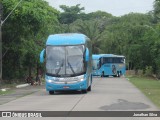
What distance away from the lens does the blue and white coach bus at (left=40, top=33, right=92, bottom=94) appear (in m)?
31.9

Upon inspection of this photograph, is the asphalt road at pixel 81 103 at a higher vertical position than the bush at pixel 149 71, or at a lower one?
higher

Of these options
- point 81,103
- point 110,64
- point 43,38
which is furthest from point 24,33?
point 110,64

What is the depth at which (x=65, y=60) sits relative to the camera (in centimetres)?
3198

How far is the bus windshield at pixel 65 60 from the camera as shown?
31922 mm

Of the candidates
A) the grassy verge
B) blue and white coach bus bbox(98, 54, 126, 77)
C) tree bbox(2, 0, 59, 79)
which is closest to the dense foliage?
tree bbox(2, 0, 59, 79)

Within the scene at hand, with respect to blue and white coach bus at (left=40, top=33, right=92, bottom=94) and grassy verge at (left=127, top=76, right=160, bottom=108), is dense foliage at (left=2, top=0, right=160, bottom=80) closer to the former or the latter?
grassy verge at (left=127, top=76, right=160, bottom=108)

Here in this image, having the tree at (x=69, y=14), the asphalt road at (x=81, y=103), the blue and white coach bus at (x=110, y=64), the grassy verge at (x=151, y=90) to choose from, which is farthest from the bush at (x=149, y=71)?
the asphalt road at (x=81, y=103)

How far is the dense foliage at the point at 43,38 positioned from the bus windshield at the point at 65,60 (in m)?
9.85

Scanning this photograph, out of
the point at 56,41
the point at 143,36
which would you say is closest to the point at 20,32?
the point at 56,41

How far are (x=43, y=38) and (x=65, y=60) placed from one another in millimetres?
22565

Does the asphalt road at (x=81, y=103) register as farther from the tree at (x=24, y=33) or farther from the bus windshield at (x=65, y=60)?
the tree at (x=24, y=33)

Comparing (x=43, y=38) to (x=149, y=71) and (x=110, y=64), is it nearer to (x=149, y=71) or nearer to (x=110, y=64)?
(x=110, y=64)

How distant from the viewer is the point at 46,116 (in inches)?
715

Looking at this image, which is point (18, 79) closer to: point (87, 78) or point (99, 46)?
point (87, 78)
